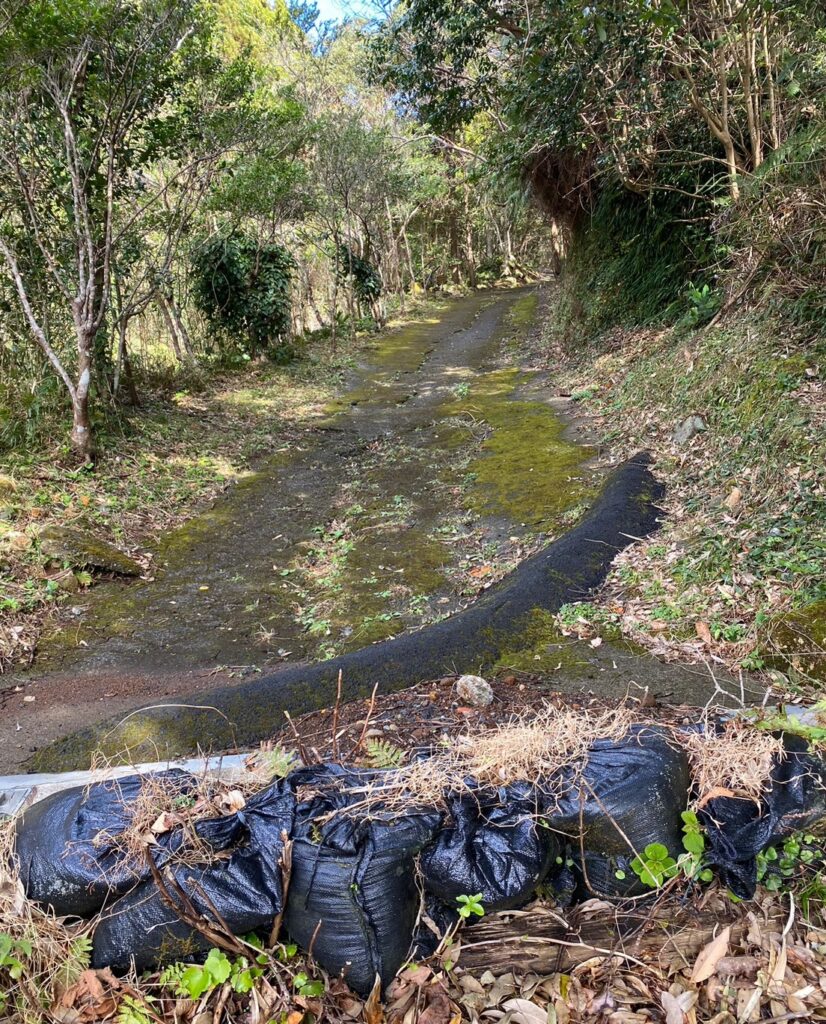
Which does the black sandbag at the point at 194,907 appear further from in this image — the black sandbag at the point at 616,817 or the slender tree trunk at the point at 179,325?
the slender tree trunk at the point at 179,325

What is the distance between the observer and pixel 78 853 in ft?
5.75

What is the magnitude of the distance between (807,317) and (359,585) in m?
4.45

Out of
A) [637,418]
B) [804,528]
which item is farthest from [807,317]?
[804,528]

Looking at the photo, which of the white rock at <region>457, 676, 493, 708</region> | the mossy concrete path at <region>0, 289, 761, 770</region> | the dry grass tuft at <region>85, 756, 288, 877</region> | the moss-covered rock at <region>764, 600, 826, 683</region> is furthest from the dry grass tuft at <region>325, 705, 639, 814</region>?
the moss-covered rock at <region>764, 600, 826, 683</region>

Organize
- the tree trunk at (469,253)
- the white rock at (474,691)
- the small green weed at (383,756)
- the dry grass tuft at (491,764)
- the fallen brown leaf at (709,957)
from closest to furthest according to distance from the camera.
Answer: the fallen brown leaf at (709,957) < the dry grass tuft at (491,764) < the small green weed at (383,756) < the white rock at (474,691) < the tree trunk at (469,253)

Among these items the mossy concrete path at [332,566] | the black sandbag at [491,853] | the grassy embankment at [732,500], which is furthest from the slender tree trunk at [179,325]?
the black sandbag at [491,853]

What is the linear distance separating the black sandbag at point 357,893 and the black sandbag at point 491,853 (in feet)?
0.21

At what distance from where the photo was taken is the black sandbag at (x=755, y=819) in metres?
1.74

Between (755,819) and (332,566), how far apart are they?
392cm

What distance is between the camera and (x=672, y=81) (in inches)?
255

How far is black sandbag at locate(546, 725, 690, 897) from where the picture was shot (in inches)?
70.1

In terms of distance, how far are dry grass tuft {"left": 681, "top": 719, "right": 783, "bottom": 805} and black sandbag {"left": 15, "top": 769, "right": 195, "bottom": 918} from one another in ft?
5.28

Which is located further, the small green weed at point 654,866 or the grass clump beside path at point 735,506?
the grass clump beside path at point 735,506

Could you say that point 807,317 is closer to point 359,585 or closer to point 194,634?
point 359,585
